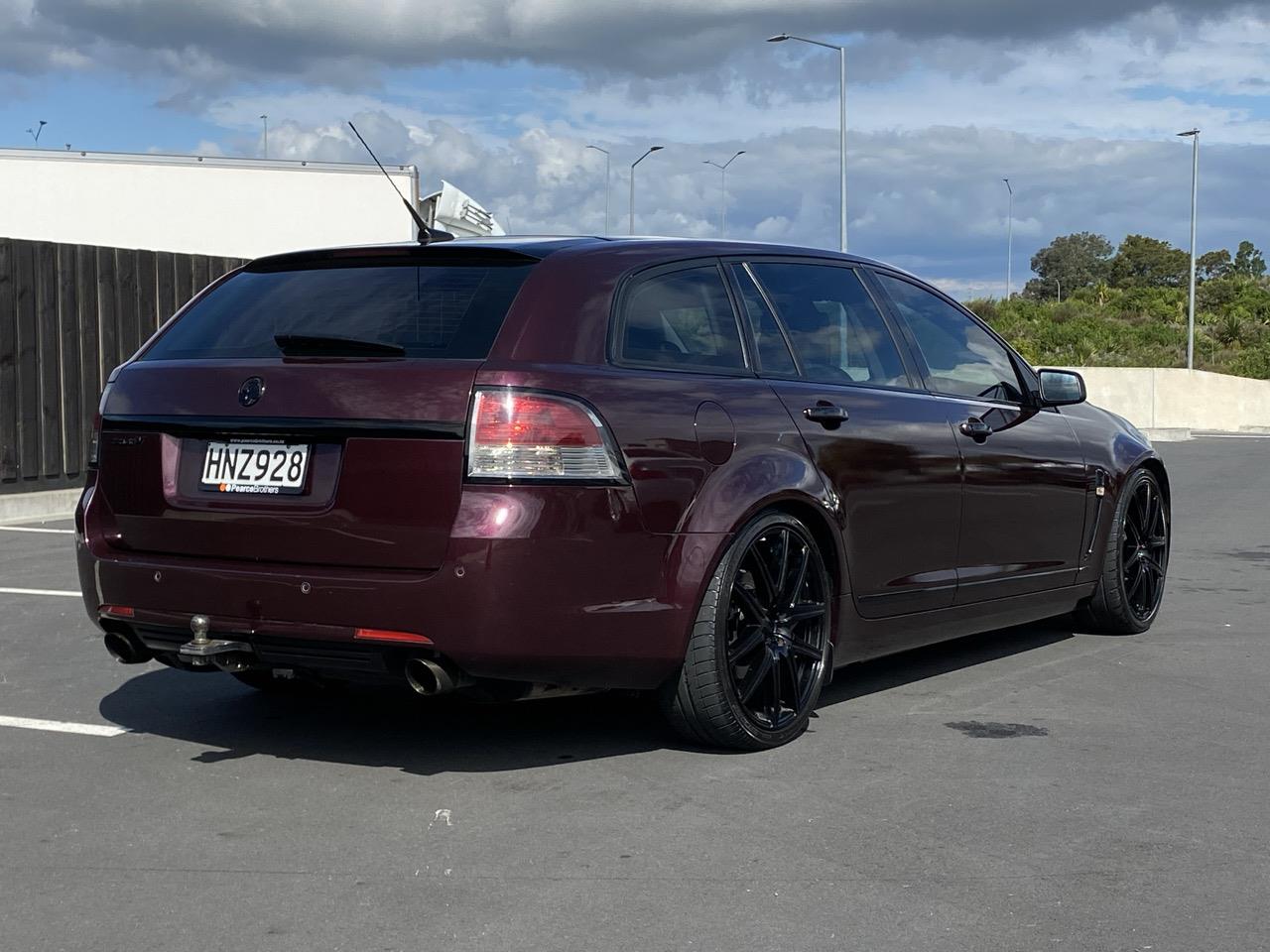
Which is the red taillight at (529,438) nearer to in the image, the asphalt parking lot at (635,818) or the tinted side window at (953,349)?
the asphalt parking lot at (635,818)

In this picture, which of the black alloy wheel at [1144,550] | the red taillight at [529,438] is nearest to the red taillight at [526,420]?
the red taillight at [529,438]

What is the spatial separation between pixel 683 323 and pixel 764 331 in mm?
421

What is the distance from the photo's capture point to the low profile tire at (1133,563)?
25.0 feet

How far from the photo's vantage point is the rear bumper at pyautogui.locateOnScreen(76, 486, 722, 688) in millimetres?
4621

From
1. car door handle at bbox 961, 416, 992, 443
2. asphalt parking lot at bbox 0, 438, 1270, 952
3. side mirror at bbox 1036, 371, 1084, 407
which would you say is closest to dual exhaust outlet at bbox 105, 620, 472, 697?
asphalt parking lot at bbox 0, 438, 1270, 952

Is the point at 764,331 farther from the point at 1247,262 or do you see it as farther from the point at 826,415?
the point at 1247,262

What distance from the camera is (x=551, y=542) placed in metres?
4.66

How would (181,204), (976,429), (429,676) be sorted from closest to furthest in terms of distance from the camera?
(429,676)
(976,429)
(181,204)

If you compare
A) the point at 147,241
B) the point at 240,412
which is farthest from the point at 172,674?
the point at 147,241

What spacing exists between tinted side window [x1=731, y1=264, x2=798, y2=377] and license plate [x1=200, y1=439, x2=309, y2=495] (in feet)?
5.18

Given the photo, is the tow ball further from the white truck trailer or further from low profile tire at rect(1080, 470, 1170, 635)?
the white truck trailer

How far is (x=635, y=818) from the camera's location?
458cm

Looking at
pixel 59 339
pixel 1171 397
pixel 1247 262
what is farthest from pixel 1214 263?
pixel 59 339

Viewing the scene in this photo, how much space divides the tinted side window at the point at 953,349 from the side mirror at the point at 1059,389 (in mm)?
125
